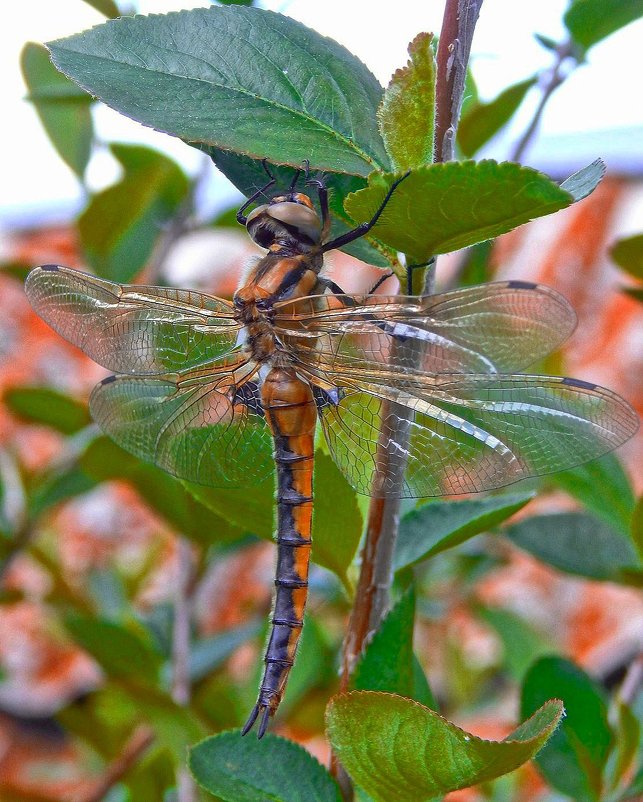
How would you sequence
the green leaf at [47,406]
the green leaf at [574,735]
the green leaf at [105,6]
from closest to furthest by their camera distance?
the green leaf at [574,735], the green leaf at [105,6], the green leaf at [47,406]

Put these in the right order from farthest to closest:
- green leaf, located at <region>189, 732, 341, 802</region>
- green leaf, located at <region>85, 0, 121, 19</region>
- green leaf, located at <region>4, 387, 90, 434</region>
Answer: green leaf, located at <region>4, 387, 90, 434</region>, green leaf, located at <region>85, 0, 121, 19</region>, green leaf, located at <region>189, 732, 341, 802</region>

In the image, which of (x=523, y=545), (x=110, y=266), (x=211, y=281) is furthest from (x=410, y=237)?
(x=211, y=281)

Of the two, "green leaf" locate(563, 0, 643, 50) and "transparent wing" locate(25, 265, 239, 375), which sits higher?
"green leaf" locate(563, 0, 643, 50)

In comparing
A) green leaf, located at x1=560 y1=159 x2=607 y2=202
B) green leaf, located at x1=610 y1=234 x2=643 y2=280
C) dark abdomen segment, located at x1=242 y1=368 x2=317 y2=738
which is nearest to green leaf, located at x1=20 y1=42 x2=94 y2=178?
dark abdomen segment, located at x1=242 y1=368 x2=317 y2=738

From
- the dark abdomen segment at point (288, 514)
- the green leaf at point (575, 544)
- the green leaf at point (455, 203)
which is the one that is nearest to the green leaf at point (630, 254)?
the green leaf at point (575, 544)

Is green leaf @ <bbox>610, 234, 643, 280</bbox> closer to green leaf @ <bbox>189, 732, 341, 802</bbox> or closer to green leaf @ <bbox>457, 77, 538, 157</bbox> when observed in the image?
green leaf @ <bbox>457, 77, 538, 157</bbox>

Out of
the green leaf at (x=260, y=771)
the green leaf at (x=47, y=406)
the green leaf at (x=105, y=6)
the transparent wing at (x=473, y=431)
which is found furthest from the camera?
the green leaf at (x=47, y=406)

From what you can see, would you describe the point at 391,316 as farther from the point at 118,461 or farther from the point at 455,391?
the point at 118,461

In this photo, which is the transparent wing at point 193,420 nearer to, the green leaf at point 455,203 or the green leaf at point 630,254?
the green leaf at point 455,203
